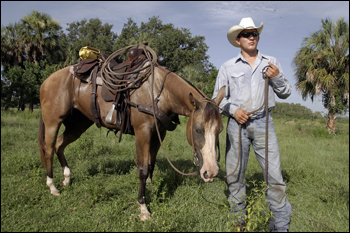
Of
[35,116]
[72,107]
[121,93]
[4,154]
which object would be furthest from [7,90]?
[121,93]

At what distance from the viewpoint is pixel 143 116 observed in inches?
122

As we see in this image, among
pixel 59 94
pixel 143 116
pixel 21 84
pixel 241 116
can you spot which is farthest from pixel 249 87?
pixel 21 84

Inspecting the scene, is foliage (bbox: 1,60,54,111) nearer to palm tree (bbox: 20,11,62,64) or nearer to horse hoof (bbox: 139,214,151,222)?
palm tree (bbox: 20,11,62,64)

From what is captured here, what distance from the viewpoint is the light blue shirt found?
2818mm

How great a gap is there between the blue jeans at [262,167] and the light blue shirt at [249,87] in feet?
0.64

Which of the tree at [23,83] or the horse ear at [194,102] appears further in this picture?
the tree at [23,83]

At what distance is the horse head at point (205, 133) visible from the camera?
8.23 feet

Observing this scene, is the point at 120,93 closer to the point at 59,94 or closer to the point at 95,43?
the point at 59,94

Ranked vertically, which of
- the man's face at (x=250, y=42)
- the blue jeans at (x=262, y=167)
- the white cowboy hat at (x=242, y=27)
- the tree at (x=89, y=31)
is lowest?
the blue jeans at (x=262, y=167)

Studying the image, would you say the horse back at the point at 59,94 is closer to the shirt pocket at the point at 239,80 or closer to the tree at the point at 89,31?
the shirt pocket at the point at 239,80

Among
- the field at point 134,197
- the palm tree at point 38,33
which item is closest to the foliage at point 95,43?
the palm tree at point 38,33

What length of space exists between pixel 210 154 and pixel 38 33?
23.2 meters

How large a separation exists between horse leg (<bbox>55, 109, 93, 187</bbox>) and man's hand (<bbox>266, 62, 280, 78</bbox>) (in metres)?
3.15

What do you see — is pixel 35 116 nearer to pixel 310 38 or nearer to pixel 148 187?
pixel 148 187
